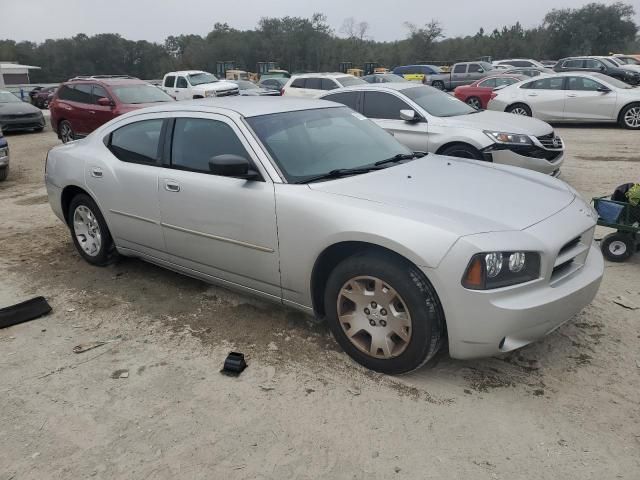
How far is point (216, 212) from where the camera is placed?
3.72m

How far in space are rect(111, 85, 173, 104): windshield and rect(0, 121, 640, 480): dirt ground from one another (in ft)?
30.1

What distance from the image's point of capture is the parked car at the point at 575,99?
13.4 meters

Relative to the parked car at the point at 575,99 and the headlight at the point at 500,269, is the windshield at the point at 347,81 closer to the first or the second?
the parked car at the point at 575,99

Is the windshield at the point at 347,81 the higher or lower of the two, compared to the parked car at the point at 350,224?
higher

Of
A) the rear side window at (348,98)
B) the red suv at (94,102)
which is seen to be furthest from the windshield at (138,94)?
the rear side window at (348,98)

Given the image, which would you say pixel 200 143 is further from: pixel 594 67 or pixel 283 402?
pixel 594 67

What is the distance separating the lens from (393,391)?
3.01 meters

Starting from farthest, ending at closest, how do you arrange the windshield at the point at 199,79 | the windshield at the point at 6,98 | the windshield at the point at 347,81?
the windshield at the point at 199,79
the windshield at the point at 6,98
the windshield at the point at 347,81

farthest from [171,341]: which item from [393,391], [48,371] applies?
[393,391]

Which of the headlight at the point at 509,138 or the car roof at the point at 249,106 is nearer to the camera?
the car roof at the point at 249,106

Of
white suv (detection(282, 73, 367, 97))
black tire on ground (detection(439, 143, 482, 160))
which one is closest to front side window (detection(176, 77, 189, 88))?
white suv (detection(282, 73, 367, 97))

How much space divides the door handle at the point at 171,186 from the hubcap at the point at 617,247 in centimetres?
392

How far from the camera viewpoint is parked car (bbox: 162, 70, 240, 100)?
20.8 m

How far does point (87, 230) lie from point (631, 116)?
13380 millimetres
